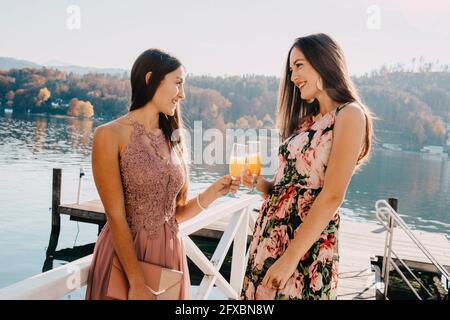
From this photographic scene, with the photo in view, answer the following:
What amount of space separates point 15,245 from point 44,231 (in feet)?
5.02

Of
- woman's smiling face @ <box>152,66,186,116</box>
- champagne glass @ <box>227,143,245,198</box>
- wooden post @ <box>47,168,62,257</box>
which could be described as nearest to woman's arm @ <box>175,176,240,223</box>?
champagne glass @ <box>227,143,245,198</box>

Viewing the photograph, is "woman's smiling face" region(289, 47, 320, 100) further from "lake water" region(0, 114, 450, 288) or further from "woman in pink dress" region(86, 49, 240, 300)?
"lake water" region(0, 114, 450, 288)

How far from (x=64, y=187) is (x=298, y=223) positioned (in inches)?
808

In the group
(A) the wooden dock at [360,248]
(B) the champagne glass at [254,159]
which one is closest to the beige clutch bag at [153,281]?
(B) the champagne glass at [254,159]

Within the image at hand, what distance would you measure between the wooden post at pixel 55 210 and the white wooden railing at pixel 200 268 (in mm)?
8019

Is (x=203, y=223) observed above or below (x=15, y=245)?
above

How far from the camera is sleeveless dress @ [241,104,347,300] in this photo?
175 centimetres

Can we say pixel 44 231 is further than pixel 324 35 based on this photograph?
Yes

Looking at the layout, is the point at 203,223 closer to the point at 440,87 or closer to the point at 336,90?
the point at 336,90

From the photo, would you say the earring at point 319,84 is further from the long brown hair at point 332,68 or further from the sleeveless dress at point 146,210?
the sleeveless dress at point 146,210

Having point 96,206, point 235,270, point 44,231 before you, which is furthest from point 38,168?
point 235,270

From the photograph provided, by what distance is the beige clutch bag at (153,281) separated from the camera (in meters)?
1.60

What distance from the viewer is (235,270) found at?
3.84 metres
